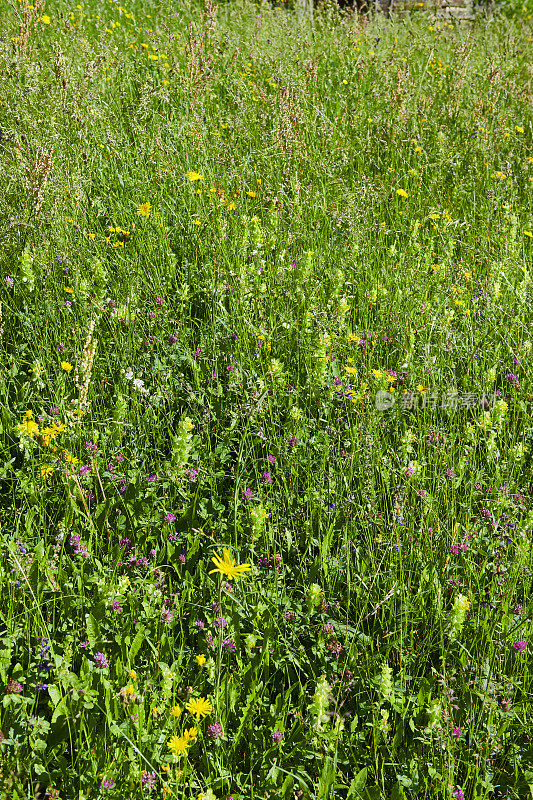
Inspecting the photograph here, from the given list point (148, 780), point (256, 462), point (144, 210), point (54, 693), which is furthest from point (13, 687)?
point (144, 210)

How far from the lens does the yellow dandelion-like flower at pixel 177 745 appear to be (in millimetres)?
1416

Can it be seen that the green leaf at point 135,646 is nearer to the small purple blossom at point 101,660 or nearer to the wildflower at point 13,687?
the small purple blossom at point 101,660

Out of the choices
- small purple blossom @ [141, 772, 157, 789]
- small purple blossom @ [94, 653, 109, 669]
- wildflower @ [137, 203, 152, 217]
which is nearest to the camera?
small purple blossom @ [141, 772, 157, 789]

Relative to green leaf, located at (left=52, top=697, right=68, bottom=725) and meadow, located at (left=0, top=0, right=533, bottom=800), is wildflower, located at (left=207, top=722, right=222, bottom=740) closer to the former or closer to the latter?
meadow, located at (left=0, top=0, right=533, bottom=800)

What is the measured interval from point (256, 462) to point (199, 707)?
91 centimetres

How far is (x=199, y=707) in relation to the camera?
60.1 inches

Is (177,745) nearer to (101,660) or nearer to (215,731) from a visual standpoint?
(215,731)

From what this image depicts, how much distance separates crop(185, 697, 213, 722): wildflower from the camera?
1.52 meters

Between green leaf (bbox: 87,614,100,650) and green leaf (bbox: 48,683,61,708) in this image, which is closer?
green leaf (bbox: 48,683,61,708)

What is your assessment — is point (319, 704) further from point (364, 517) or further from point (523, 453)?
point (523, 453)

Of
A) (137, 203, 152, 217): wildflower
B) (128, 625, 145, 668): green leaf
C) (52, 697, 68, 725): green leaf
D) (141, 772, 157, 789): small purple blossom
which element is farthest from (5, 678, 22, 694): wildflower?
(137, 203, 152, 217): wildflower

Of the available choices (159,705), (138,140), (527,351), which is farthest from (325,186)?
(159,705)

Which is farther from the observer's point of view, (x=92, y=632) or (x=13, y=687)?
(x=92, y=632)

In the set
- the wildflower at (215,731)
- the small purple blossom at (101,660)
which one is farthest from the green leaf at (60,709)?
the wildflower at (215,731)
